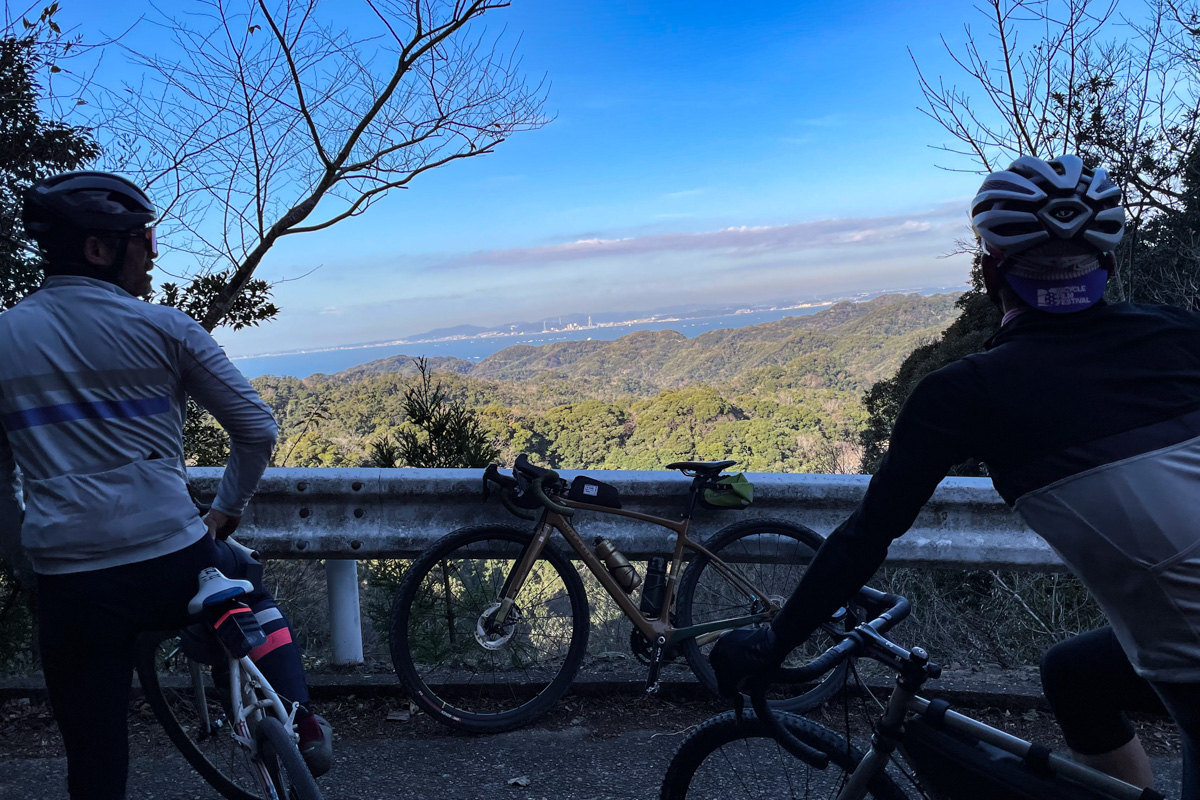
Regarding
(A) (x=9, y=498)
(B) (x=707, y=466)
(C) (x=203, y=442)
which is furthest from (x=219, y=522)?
(C) (x=203, y=442)

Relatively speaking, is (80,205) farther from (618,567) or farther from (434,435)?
(434,435)

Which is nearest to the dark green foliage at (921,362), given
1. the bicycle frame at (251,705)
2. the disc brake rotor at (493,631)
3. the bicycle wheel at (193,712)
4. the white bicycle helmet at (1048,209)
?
the disc brake rotor at (493,631)

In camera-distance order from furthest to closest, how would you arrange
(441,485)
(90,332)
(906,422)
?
(441,485)
(90,332)
(906,422)

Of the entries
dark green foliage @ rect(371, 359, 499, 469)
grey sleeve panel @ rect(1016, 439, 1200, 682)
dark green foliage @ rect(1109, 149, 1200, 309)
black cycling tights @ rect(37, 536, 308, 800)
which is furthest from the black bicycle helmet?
dark green foliage @ rect(1109, 149, 1200, 309)

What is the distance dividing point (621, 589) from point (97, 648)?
236 centimetres

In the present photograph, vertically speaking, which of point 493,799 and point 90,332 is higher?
point 90,332

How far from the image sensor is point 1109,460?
1476mm

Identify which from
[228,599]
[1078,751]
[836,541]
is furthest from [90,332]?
[1078,751]

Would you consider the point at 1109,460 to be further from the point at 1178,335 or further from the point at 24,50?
the point at 24,50

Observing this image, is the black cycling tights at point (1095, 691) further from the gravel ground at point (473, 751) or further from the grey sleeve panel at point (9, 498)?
the grey sleeve panel at point (9, 498)

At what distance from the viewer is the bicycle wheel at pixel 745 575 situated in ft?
13.3

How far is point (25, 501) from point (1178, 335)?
273 cm

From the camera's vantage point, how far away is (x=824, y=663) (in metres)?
1.64

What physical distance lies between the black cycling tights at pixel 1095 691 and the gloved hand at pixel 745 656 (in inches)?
28.5
